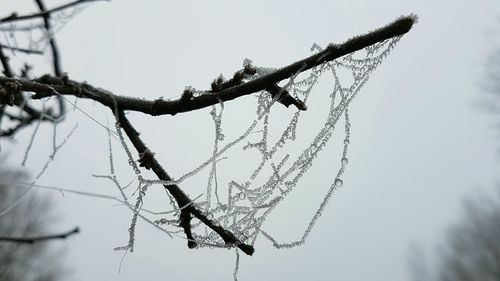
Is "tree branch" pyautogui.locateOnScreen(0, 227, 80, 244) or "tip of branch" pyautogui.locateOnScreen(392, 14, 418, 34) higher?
"tip of branch" pyautogui.locateOnScreen(392, 14, 418, 34)

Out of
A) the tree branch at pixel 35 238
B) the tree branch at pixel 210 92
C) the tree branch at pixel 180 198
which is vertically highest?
the tree branch at pixel 210 92

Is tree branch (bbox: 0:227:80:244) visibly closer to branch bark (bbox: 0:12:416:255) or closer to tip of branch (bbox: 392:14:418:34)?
branch bark (bbox: 0:12:416:255)

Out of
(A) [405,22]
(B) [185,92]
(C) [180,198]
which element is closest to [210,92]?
(B) [185,92]

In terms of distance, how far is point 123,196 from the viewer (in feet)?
5.97

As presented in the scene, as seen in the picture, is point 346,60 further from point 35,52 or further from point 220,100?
point 35,52

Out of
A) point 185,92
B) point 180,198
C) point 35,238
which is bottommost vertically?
point 35,238

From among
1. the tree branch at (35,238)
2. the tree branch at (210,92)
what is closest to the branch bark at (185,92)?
the tree branch at (210,92)

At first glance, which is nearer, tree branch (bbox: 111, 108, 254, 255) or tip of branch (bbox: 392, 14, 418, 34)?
tip of branch (bbox: 392, 14, 418, 34)

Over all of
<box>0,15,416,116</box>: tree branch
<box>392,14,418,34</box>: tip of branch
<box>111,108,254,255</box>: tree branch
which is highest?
<box>392,14,418,34</box>: tip of branch

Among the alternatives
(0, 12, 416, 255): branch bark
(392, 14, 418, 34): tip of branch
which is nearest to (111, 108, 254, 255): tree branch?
(0, 12, 416, 255): branch bark

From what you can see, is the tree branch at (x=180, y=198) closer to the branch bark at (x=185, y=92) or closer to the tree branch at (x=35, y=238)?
the branch bark at (x=185, y=92)

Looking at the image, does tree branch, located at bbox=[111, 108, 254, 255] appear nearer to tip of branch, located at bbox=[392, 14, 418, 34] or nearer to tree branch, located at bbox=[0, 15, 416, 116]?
tree branch, located at bbox=[0, 15, 416, 116]

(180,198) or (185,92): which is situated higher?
(185,92)

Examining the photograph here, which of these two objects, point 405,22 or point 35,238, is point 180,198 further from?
point 405,22
